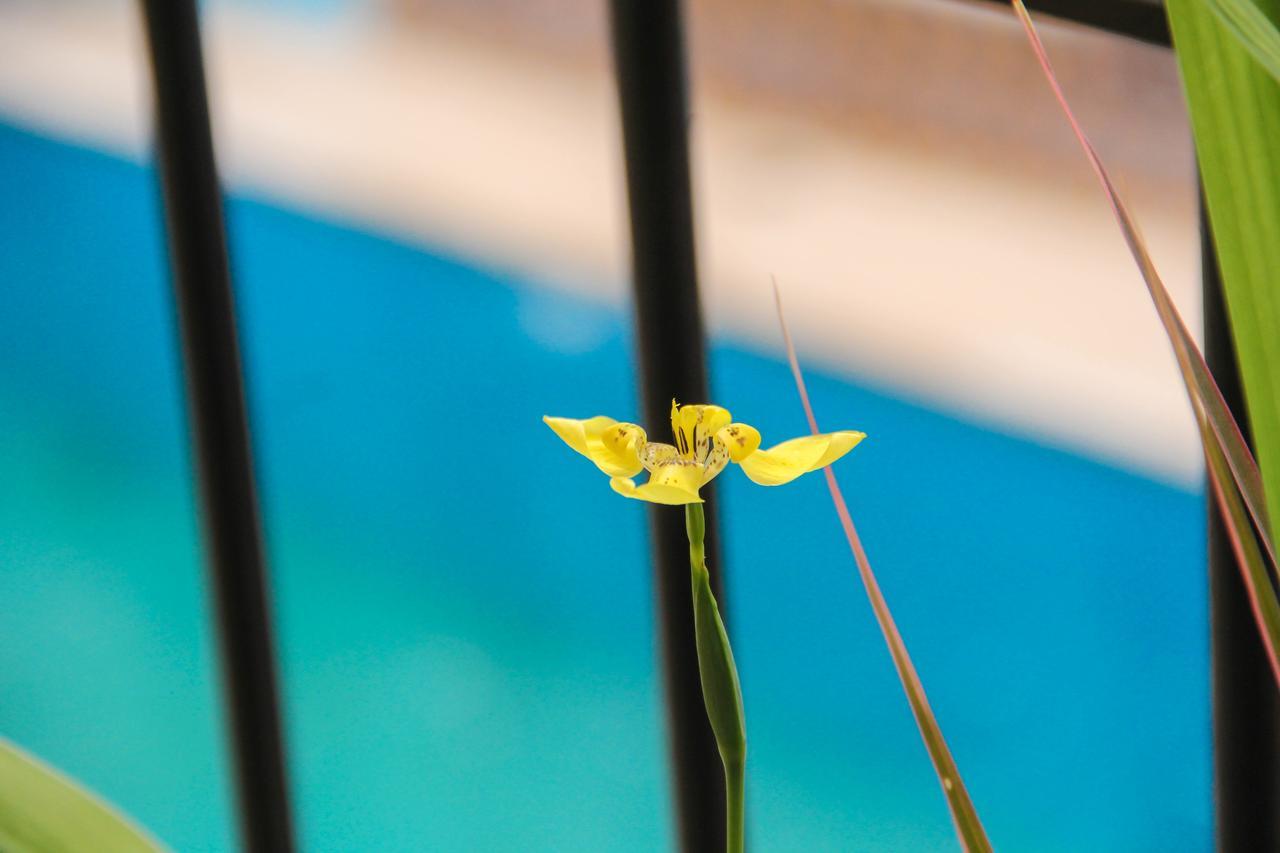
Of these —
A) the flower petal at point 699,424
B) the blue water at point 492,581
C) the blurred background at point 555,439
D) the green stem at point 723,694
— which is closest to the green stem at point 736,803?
the green stem at point 723,694

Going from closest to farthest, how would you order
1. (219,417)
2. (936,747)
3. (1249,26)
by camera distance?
(1249,26) → (936,747) → (219,417)

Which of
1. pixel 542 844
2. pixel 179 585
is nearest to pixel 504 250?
pixel 179 585

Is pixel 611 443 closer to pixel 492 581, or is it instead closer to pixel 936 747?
pixel 936 747

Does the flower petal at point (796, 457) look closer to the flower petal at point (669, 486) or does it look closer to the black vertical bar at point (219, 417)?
the flower petal at point (669, 486)

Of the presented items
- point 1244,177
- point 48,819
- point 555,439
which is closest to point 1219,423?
point 1244,177

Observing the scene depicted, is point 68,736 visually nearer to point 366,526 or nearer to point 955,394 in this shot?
point 366,526
